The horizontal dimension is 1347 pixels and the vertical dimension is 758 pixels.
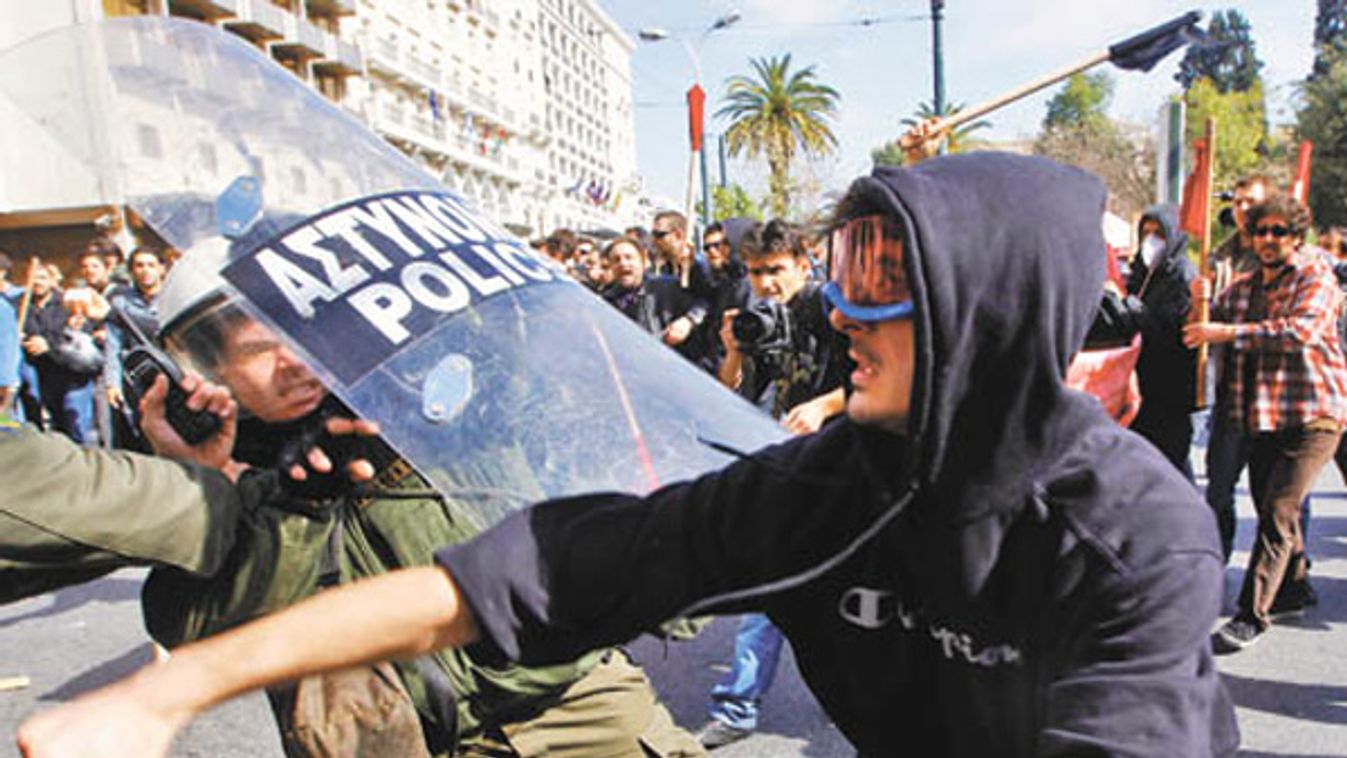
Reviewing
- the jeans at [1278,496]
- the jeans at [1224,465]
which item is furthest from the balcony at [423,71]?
the jeans at [1278,496]

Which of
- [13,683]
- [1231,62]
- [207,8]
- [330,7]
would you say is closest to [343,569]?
[13,683]

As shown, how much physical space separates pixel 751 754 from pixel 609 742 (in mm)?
1599

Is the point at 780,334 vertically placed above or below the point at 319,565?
above

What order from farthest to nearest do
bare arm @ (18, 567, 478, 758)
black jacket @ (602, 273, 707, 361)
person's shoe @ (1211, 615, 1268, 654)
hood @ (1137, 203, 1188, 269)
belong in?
black jacket @ (602, 273, 707, 361)
hood @ (1137, 203, 1188, 269)
person's shoe @ (1211, 615, 1268, 654)
bare arm @ (18, 567, 478, 758)

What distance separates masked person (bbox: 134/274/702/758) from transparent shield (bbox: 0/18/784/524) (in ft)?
0.45

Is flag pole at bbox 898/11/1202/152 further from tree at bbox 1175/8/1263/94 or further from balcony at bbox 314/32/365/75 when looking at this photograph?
tree at bbox 1175/8/1263/94

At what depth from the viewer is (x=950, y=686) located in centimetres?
100

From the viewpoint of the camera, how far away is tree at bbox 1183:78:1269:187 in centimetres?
3709

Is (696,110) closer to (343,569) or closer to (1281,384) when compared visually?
(1281,384)

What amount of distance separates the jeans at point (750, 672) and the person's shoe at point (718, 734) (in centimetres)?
2

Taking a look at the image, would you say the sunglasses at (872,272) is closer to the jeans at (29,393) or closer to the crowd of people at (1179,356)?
the crowd of people at (1179,356)

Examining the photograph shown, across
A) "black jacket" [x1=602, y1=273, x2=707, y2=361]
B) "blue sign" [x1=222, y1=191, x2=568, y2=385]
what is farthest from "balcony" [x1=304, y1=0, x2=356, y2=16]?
"blue sign" [x1=222, y1=191, x2=568, y2=385]

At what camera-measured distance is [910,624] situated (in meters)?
1.03

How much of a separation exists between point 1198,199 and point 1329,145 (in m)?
35.2
